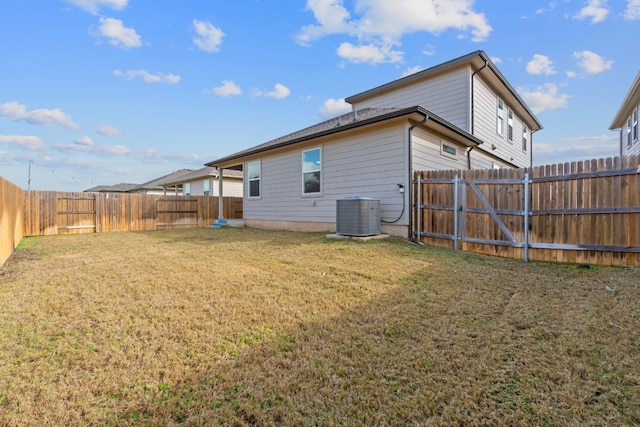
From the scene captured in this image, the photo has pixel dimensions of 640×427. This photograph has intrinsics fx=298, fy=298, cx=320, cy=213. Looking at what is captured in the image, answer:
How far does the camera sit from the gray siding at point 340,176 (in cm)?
748

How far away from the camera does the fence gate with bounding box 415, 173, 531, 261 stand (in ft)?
18.6

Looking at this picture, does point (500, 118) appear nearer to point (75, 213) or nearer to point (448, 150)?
point (448, 150)

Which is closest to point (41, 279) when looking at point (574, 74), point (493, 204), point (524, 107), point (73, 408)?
point (73, 408)

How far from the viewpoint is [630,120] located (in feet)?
44.4

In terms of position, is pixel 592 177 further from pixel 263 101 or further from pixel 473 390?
pixel 263 101

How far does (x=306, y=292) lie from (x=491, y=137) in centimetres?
1121

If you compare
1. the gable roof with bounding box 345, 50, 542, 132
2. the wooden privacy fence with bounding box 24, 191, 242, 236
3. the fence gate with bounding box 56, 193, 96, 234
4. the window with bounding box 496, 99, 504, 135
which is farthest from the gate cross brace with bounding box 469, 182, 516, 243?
the fence gate with bounding box 56, 193, 96, 234

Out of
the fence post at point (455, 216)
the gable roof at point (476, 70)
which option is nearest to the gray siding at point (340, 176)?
the fence post at point (455, 216)

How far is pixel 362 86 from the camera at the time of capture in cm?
1327

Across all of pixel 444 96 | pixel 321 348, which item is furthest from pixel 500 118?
pixel 321 348

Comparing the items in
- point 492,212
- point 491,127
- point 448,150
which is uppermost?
point 491,127

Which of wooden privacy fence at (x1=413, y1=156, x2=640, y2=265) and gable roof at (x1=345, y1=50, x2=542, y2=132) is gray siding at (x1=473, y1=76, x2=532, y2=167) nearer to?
gable roof at (x1=345, y1=50, x2=542, y2=132)

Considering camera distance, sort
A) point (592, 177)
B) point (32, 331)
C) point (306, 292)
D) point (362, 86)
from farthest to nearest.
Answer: point (362, 86)
point (592, 177)
point (306, 292)
point (32, 331)

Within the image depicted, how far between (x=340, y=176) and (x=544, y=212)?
4.94m
